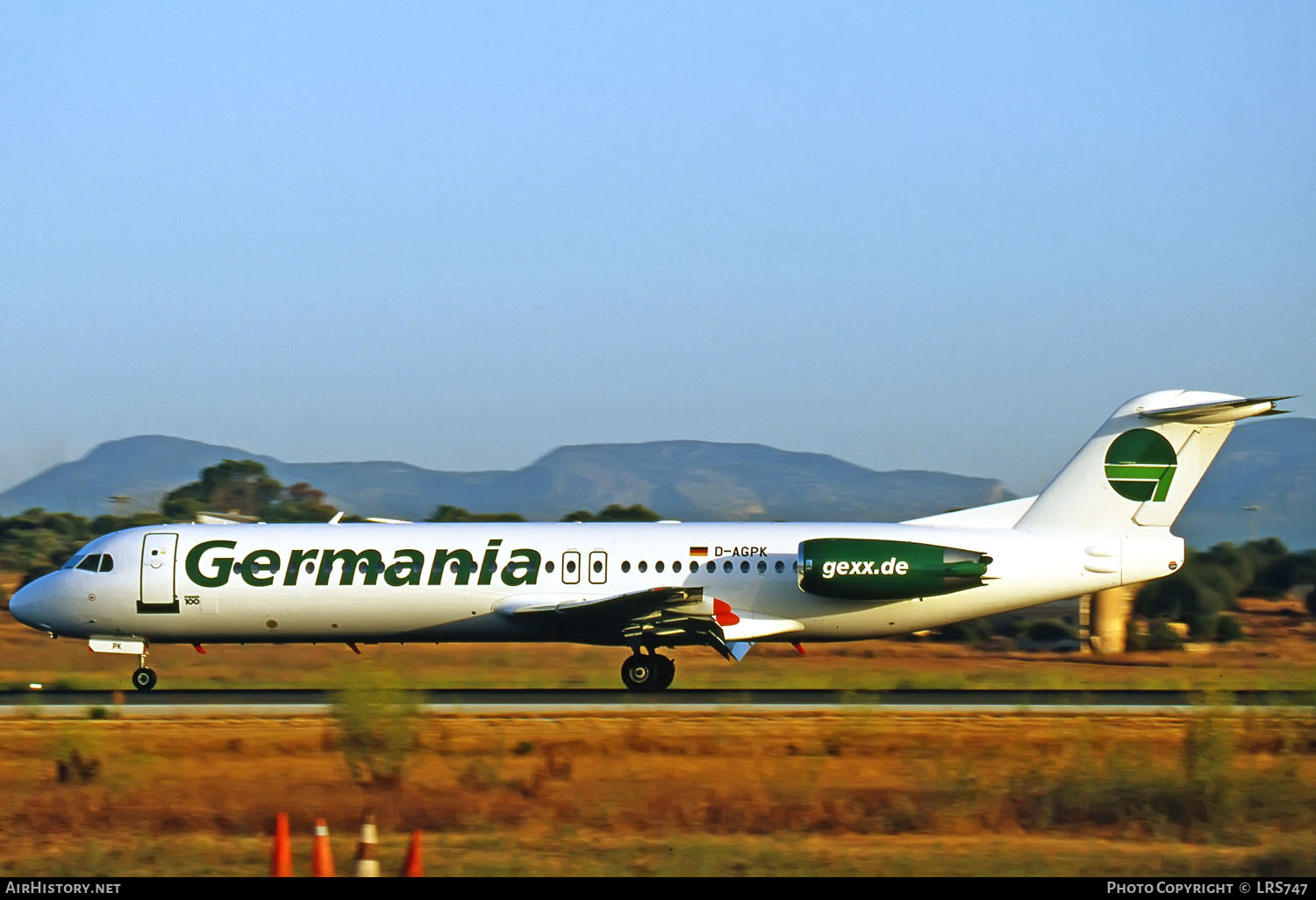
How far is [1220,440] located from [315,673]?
17.5 meters

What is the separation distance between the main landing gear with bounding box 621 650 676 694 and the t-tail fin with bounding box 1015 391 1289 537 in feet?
20.6

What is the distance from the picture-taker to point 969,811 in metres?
16.0

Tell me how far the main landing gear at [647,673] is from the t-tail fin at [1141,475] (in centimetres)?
626

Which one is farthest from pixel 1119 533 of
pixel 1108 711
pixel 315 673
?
pixel 315 673

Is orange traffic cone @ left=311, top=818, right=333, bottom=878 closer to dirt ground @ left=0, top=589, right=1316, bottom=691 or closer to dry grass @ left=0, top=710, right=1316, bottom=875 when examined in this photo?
dry grass @ left=0, top=710, right=1316, bottom=875

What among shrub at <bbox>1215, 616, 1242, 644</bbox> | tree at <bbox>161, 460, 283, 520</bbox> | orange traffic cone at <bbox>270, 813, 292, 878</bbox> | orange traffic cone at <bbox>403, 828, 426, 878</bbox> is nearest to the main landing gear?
orange traffic cone at <bbox>270, 813, 292, 878</bbox>

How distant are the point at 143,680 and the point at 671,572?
29.3ft

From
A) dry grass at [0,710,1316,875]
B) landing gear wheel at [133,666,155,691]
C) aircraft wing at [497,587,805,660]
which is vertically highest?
aircraft wing at [497,587,805,660]

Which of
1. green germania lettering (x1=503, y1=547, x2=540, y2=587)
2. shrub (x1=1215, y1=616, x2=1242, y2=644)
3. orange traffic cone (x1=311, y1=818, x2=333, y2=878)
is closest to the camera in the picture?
orange traffic cone (x1=311, y1=818, x2=333, y2=878)

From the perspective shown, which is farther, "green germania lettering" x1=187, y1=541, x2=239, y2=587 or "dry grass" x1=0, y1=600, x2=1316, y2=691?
"dry grass" x1=0, y1=600, x2=1316, y2=691

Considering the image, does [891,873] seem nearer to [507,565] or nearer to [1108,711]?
[1108,711]

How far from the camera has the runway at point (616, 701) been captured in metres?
21.0

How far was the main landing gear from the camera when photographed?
24.7 meters

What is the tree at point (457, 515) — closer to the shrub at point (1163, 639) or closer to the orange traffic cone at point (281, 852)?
the shrub at point (1163, 639)
